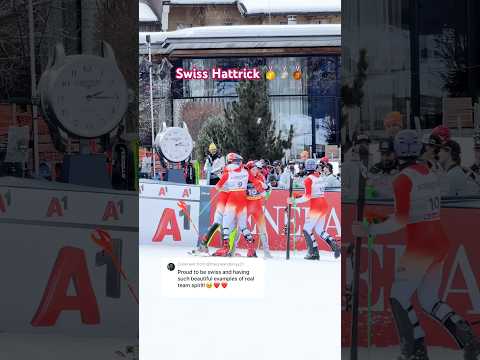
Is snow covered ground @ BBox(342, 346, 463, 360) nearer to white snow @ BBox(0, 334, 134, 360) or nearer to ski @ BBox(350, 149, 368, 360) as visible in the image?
ski @ BBox(350, 149, 368, 360)

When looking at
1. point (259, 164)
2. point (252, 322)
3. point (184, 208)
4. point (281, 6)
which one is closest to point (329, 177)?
point (259, 164)

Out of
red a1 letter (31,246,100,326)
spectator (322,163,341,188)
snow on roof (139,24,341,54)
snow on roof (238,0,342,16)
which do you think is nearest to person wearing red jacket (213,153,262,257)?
spectator (322,163,341,188)

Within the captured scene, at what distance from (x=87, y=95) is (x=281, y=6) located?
16.4ft

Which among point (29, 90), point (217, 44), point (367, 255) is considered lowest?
point (367, 255)

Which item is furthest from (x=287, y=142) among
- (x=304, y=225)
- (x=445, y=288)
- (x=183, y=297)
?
(x=445, y=288)

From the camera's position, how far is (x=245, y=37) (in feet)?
26.1

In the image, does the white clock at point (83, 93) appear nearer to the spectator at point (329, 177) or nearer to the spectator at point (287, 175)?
the spectator at point (287, 175)

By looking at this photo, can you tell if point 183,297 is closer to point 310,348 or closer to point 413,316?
point 310,348

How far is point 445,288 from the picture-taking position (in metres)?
2.77

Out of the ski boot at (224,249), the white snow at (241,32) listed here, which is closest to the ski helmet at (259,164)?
the ski boot at (224,249)

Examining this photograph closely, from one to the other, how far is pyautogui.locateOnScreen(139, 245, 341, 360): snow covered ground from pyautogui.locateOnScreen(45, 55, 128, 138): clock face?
1803mm

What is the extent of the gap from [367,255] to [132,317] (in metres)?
0.71

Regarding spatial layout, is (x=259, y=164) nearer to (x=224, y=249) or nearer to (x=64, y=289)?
(x=224, y=249)

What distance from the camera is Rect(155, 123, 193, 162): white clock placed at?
27.2ft
